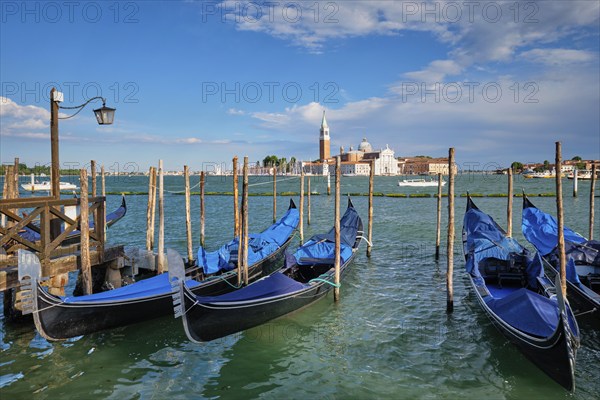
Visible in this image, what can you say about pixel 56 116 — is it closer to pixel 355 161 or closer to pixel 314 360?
pixel 314 360

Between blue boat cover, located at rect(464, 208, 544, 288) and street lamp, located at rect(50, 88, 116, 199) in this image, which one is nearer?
street lamp, located at rect(50, 88, 116, 199)

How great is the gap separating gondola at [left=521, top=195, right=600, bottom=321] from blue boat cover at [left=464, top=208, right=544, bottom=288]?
0.32 metres

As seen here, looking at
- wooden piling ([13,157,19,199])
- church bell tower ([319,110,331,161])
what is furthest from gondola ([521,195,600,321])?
church bell tower ([319,110,331,161])

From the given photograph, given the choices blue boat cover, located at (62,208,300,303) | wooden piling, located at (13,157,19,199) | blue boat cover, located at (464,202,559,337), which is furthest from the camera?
wooden piling, located at (13,157,19,199)

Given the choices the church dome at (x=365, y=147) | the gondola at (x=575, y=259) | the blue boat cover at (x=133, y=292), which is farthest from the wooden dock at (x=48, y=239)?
the church dome at (x=365, y=147)

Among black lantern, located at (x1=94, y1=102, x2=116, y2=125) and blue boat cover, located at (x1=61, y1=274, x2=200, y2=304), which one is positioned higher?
black lantern, located at (x1=94, y1=102, x2=116, y2=125)

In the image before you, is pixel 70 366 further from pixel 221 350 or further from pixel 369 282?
pixel 369 282

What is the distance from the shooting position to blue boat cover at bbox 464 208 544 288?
6500mm

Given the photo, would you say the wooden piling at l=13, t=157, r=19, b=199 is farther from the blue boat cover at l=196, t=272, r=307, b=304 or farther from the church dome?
the church dome

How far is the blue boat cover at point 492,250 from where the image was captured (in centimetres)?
650

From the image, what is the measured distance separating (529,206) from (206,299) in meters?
8.65

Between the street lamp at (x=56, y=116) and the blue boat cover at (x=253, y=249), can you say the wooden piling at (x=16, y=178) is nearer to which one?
the street lamp at (x=56, y=116)

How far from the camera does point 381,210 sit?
2394cm

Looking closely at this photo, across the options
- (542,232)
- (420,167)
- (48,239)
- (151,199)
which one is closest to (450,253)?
(542,232)
